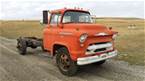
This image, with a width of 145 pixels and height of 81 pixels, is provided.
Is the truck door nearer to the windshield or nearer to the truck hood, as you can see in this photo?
the windshield

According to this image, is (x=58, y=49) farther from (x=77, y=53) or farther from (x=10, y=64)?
(x=10, y=64)

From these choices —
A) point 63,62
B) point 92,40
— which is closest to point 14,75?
point 63,62

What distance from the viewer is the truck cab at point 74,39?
25.5 feet

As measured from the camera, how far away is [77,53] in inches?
305

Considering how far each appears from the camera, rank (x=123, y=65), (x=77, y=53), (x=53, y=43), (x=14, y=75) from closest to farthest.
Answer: (x=77, y=53) < (x=14, y=75) < (x=53, y=43) < (x=123, y=65)

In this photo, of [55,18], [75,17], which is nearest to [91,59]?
[75,17]

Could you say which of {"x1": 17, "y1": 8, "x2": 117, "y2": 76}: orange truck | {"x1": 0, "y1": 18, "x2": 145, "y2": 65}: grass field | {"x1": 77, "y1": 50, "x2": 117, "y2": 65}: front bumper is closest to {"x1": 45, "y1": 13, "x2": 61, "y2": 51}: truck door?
{"x1": 17, "y1": 8, "x2": 117, "y2": 76}: orange truck

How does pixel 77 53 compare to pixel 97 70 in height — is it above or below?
above

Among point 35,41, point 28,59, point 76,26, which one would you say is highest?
point 76,26

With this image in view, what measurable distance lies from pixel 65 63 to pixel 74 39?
1243 millimetres

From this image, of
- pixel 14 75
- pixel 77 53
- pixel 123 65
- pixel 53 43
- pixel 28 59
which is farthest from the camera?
pixel 28 59

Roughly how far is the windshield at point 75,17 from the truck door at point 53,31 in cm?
34

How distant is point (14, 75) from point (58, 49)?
6.35ft

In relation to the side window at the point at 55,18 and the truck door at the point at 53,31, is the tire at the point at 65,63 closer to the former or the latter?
the truck door at the point at 53,31
